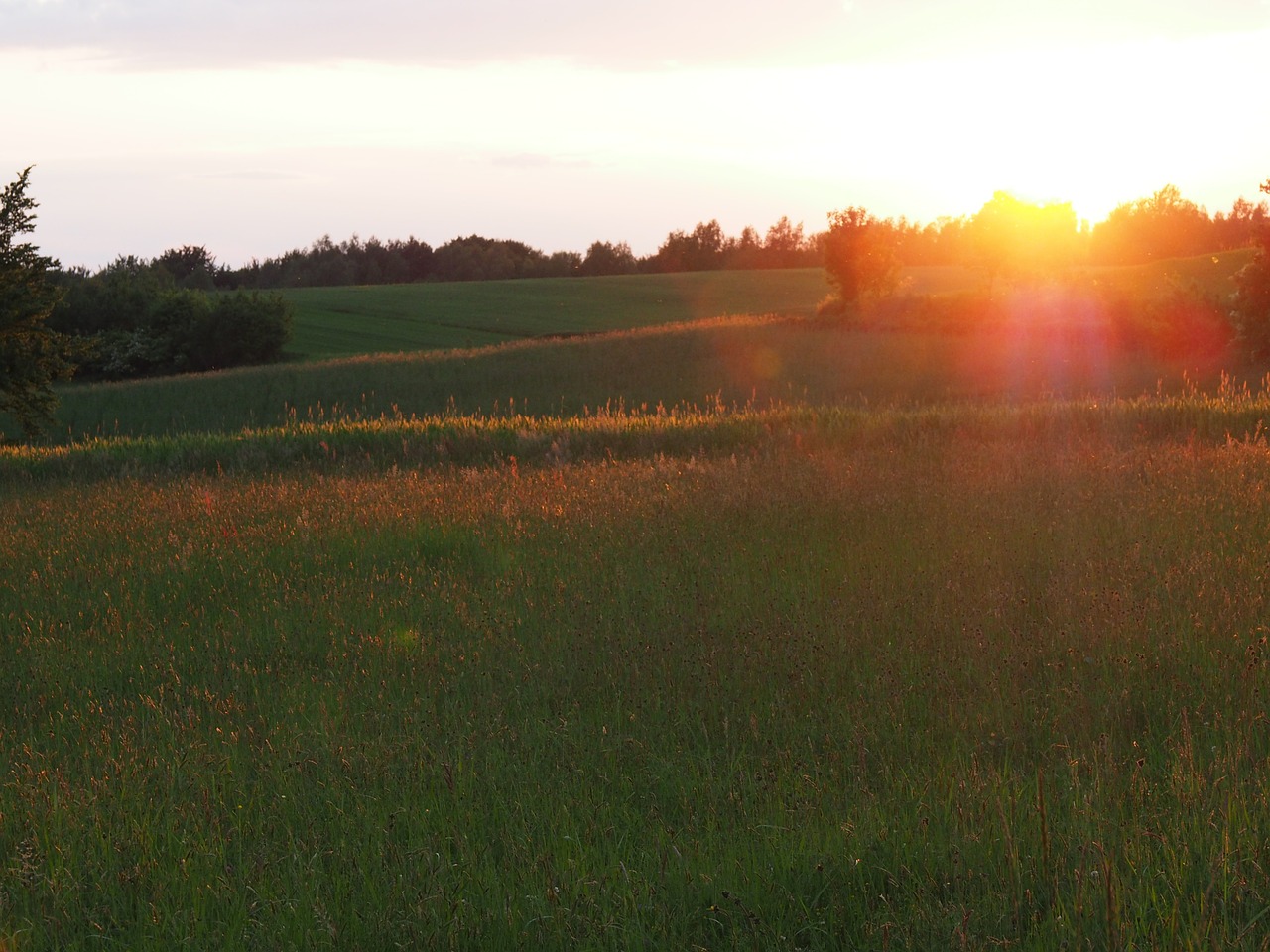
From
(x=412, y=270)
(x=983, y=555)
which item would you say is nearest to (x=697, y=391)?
(x=983, y=555)

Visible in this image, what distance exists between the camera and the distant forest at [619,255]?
9562 centimetres

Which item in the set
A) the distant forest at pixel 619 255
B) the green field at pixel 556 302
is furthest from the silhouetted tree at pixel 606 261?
the green field at pixel 556 302

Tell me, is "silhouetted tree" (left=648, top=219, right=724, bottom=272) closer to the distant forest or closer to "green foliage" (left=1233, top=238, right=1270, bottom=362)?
the distant forest

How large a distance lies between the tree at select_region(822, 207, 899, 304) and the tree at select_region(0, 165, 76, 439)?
40.3m

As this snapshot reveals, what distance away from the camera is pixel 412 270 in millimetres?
105688

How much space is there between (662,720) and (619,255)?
106396mm

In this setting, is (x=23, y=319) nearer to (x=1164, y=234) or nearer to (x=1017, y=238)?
(x=1017, y=238)

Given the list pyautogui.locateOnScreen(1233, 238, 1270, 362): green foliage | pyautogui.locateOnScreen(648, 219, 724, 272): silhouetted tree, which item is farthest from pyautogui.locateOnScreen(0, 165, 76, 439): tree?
pyautogui.locateOnScreen(648, 219, 724, 272): silhouetted tree

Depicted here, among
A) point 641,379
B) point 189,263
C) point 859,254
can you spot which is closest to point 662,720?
point 641,379

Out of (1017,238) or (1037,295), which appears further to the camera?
(1017,238)

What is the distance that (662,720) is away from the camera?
5117 millimetres

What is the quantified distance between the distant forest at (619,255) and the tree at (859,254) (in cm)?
4265

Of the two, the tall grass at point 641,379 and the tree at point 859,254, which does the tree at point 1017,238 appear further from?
the tall grass at point 641,379

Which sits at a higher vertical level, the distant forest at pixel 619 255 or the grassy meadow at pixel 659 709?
the distant forest at pixel 619 255
